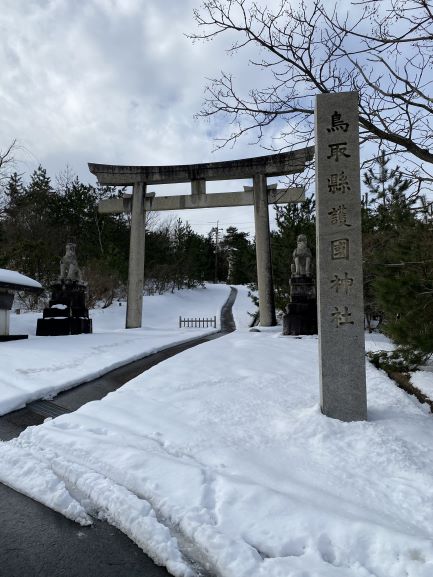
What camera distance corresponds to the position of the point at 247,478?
8.95 feet

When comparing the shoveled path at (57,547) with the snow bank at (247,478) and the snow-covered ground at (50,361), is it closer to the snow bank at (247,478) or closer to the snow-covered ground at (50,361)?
the snow bank at (247,478)

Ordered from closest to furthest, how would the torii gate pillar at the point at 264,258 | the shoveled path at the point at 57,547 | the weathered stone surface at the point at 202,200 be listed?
the shoveled path at the point at 57,547 < the torii gate pillar at the point at 264,258 < the weathered stone surface at the point at 202,200

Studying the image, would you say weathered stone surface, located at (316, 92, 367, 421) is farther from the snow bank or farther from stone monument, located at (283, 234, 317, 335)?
stone monument, located at (283, 234, 317, 335)

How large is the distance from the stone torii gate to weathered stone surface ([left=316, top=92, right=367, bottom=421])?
33.4ft

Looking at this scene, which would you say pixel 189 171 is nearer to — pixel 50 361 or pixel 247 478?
pixel 50 361

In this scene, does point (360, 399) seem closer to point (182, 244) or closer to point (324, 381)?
point (324, 381)

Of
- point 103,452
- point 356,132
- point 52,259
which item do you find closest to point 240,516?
point 103,452

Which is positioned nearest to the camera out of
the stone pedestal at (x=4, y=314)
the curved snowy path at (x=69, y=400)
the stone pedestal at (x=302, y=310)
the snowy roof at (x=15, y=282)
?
the curved snowy path at (x=69, y=400)

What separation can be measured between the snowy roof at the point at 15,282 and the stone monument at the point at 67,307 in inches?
76.7

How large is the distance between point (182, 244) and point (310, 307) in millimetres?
26793

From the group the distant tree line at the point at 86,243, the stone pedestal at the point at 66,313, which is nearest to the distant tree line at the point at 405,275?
the stone pedestal at the point at 66,313

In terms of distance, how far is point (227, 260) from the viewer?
57.7 metres

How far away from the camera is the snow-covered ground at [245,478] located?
2.02 metres

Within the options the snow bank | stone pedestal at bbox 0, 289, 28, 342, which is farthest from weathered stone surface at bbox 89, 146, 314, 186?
the snow bank
